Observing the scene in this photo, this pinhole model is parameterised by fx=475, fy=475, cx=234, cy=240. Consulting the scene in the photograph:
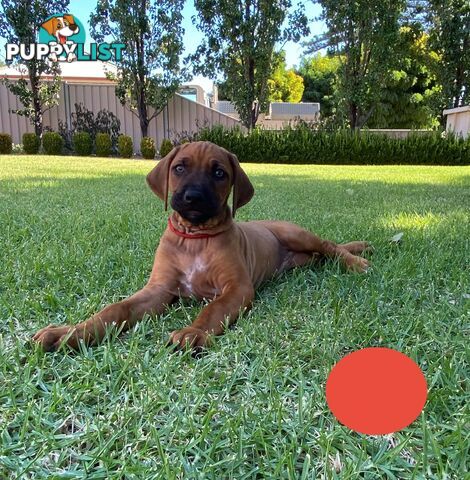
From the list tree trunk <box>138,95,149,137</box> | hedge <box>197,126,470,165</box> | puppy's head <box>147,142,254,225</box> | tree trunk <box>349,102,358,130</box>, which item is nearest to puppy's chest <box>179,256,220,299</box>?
puppy's head <box>147,142,254,225</box>

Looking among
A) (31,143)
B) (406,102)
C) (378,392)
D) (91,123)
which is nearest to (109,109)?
(91,123)

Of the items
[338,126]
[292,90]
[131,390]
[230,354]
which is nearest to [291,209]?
[230,354]

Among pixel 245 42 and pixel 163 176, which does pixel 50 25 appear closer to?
pixel 245 42

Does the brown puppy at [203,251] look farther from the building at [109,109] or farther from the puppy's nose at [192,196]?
the building at [109,109]

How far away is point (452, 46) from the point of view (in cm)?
2066

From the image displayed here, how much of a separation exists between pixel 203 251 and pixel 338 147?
48.3 ft

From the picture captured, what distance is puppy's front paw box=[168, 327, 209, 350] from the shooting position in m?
1.91

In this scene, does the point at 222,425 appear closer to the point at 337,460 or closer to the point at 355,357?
the point at 337,460

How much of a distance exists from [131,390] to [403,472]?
867mm

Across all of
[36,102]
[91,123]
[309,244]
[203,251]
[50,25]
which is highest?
[50,25]

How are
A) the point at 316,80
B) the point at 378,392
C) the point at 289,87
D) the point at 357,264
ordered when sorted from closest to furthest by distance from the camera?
the point at 378,392 → the point at 357,264 → the point at 289,87 → the point at 316,80

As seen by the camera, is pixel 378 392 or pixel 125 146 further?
pixel 125 146

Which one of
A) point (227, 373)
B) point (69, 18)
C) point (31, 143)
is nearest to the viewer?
point (227, 373)

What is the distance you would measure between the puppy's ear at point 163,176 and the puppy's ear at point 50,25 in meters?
18.6
